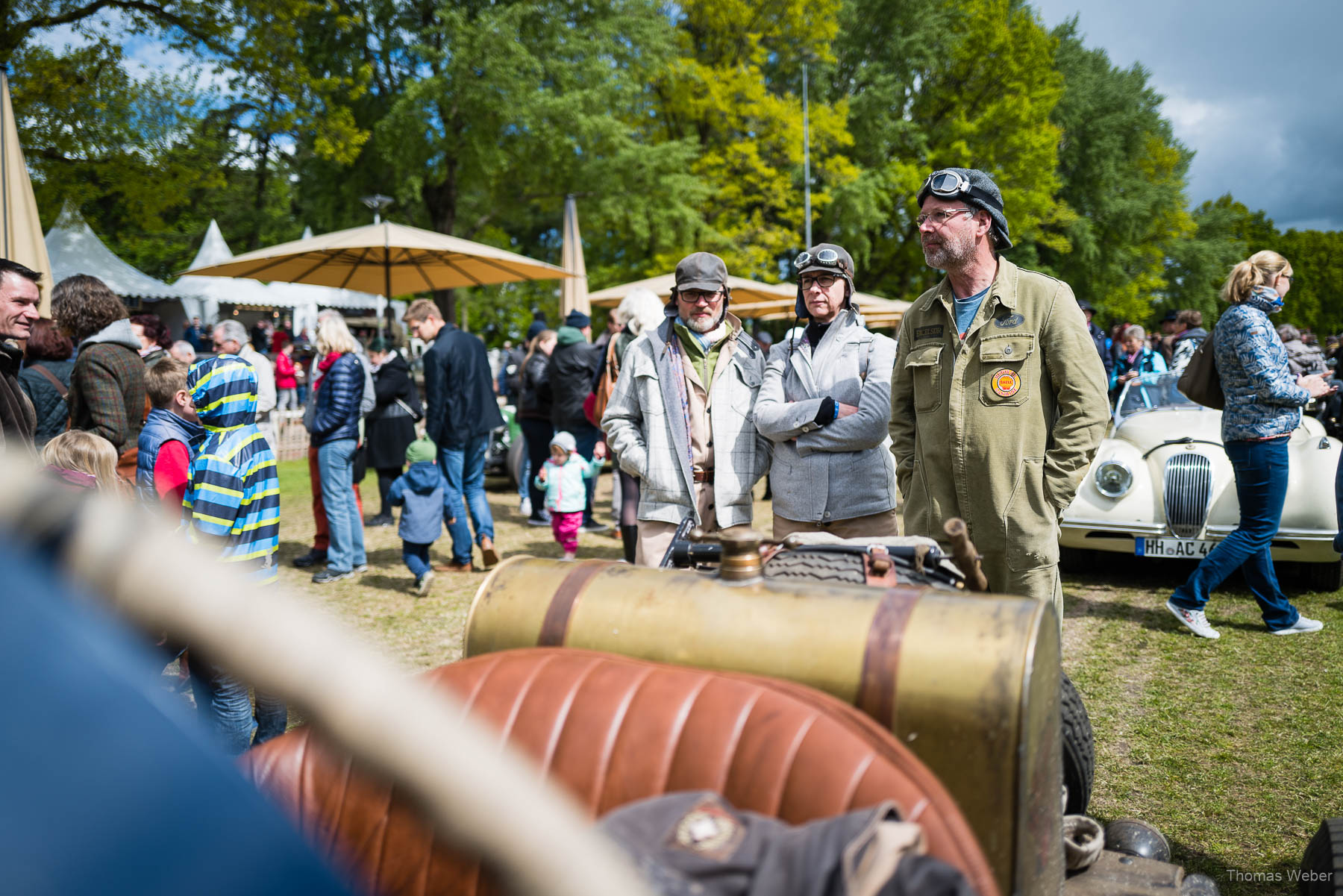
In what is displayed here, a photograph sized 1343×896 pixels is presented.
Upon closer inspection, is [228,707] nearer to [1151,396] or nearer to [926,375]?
[926,375]

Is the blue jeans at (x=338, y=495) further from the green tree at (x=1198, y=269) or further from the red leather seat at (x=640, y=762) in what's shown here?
the green tree at (x=1198, y=269)

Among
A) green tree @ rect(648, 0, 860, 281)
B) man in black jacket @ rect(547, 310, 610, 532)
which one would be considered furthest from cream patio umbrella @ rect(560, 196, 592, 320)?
green tree @ rect(648, 0, 860, 281)

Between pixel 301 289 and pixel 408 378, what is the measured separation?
20.9 m

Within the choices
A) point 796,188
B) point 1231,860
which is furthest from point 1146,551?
point 796,188

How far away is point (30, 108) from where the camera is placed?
14.1m

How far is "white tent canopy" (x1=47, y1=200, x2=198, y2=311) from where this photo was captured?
64.0ft

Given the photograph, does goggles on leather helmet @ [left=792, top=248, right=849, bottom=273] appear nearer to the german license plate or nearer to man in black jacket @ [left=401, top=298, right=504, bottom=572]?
the german license plate

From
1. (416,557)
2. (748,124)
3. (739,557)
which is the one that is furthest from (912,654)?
(748,124)

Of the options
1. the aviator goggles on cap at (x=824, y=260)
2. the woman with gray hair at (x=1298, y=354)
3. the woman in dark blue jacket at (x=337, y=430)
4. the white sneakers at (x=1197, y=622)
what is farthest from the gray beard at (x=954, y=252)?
the woman with gray hair at (x=1298, y=354)

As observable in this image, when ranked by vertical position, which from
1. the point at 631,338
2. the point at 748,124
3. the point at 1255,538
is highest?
the point at 748,124

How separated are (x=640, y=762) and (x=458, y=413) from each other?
5732mm

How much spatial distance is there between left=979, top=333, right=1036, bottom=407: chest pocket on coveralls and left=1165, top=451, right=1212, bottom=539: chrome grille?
350cm

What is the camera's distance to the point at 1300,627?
512 cm

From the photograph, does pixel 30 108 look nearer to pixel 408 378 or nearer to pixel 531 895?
pixel 408 378
